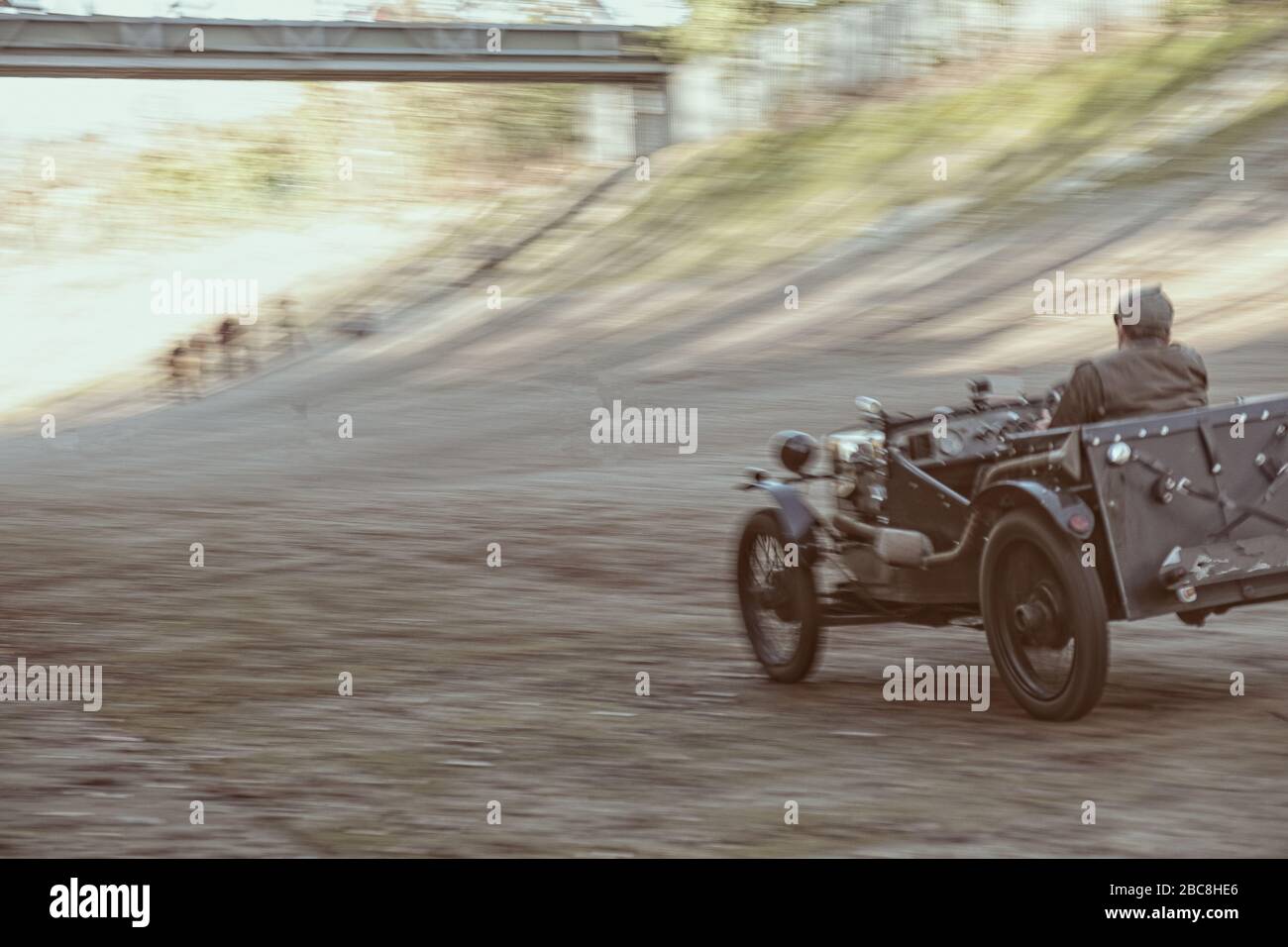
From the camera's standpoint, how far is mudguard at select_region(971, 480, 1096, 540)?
21.8ft

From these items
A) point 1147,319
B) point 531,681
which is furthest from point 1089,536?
point 531,681

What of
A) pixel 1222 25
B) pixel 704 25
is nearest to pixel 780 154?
pixel 704 25

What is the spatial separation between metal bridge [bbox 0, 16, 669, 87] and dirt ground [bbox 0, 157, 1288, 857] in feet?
74.1

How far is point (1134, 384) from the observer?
23.3ft

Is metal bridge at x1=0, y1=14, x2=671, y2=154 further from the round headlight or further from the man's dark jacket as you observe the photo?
the man's dark jacket

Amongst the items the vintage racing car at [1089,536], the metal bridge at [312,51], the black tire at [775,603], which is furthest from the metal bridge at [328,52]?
the vintage racing car at [1089,536]

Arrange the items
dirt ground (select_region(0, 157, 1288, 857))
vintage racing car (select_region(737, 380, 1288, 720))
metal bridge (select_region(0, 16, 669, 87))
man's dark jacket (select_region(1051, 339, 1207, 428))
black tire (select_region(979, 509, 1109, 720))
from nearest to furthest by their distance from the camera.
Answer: dirt ground (select_region(0, 157, 1288, 857))
black tire (select_region(979, 509, 1109, 720))
vintage racing car (select_region(737, 380, 1288, 720))
man's dark jacket (select_region(1051, 339, 1207, 428))
metal bridge (select_region(0, 16, 669, 87))

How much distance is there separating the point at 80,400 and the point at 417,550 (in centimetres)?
2620

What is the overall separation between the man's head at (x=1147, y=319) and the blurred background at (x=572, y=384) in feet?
4.77

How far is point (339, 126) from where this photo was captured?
5925 cm

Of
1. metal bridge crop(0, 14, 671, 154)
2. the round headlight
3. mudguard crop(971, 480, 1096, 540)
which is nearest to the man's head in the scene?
mudguard crop(971, 480, 1096, 540)

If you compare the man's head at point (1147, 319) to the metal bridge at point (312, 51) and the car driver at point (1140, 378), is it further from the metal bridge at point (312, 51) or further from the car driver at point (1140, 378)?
the metal bridge at point (312, 51)

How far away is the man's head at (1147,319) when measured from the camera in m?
7.14

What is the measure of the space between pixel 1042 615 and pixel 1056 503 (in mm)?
435
